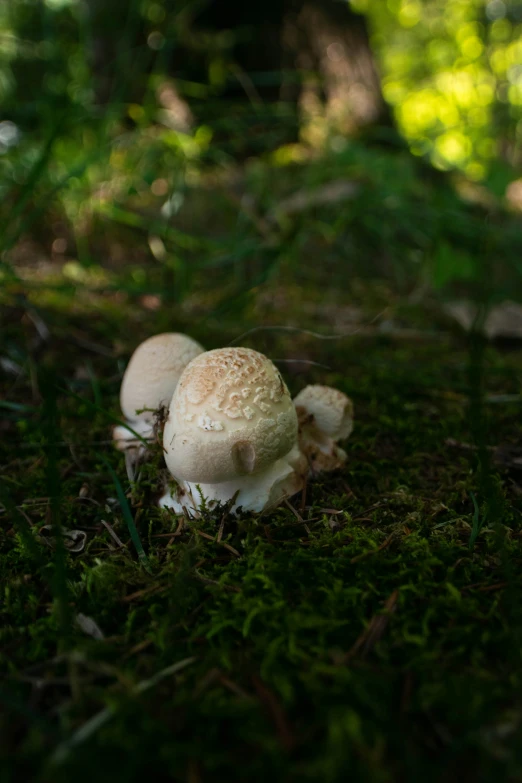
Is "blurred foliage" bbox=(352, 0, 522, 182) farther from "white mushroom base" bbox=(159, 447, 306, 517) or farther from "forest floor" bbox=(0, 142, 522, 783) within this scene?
"white mushroom base" bbox=(159, 447, 306, 517)

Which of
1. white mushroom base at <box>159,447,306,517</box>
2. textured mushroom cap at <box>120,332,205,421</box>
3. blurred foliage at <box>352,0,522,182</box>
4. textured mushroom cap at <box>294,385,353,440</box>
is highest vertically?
blurred foliage at <box>352,0,522,182</box>

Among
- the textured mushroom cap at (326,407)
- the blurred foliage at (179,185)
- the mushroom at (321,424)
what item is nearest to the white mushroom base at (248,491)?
the mushroom at (321,424)

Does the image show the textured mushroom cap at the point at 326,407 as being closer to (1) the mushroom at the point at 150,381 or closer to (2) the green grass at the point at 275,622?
(2) the green grass at the point at 275,622

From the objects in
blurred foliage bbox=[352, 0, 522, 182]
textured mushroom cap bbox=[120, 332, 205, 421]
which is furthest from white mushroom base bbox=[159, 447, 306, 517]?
blurred foliage bbox=[352, 0, 522, 182]

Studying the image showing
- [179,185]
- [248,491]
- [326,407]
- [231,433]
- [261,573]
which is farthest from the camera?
[179,185]

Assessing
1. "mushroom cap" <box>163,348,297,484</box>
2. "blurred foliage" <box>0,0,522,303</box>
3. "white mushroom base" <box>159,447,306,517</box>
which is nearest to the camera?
"mushroom cap" <box>163,348,297,484</box>

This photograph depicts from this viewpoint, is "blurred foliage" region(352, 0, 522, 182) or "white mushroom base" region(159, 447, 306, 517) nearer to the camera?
"white mushroom base" region(159, 447, 306, 517)

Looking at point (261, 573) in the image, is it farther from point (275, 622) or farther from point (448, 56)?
point (448, 56)

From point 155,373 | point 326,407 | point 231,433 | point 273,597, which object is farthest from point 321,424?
point 273,597

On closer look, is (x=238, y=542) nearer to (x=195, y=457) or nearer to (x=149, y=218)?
(x=195, y=457)
